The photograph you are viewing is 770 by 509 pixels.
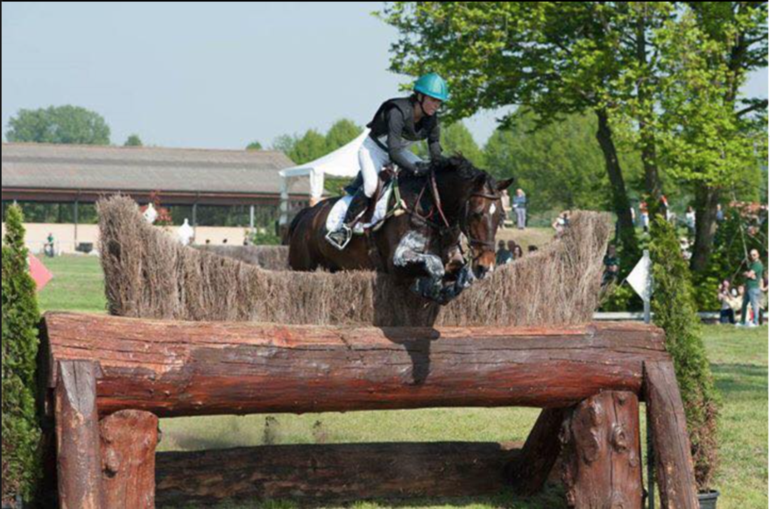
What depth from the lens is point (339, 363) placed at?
7.12 m

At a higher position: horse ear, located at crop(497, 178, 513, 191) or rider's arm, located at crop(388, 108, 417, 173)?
rider's arm, located at crop(388, 108, 417, 173)

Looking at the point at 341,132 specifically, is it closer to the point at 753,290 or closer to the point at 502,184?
the point at 753,290

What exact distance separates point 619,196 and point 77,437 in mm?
25211

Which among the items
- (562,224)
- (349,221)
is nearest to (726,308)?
(562,224)

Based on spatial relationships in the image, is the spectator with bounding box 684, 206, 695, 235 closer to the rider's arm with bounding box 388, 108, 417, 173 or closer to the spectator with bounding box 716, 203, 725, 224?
the spectator with bounding box 716, 203, 725, 224

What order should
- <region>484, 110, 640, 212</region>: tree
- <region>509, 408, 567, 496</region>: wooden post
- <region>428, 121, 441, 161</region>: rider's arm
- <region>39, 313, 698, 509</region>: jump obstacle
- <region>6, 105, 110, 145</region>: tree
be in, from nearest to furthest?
<region>39, 313, 698, 509</region>: jump obstacle, <region>509, 408, 567, 496</region>: wooden post, <region>428, 121, 441, 161</region>: rider's arm, <region>484, 110, 640, 212</region>: tree, <region>6, 105, 110, 145</region>: tree

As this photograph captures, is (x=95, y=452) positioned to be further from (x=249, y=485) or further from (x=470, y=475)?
(x=470, y=475)

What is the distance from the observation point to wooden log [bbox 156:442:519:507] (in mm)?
8305

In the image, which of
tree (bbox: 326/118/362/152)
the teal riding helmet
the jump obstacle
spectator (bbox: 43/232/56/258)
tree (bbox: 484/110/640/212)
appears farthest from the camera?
tree (bbox: 326/118/362/152)

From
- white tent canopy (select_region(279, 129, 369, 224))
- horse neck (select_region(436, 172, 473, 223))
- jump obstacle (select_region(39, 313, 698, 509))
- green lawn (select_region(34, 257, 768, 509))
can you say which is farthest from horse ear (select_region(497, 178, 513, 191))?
white tent canopy (select_region(279, 129, 369, 224))

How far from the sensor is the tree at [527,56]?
1134 inches

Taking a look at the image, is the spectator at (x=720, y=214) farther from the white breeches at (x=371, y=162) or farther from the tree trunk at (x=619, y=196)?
the white breeches at (x=371, y=162)

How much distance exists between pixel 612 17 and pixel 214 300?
23254 millimetres

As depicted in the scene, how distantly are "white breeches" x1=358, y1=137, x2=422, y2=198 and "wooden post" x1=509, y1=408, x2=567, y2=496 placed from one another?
8.04ft
